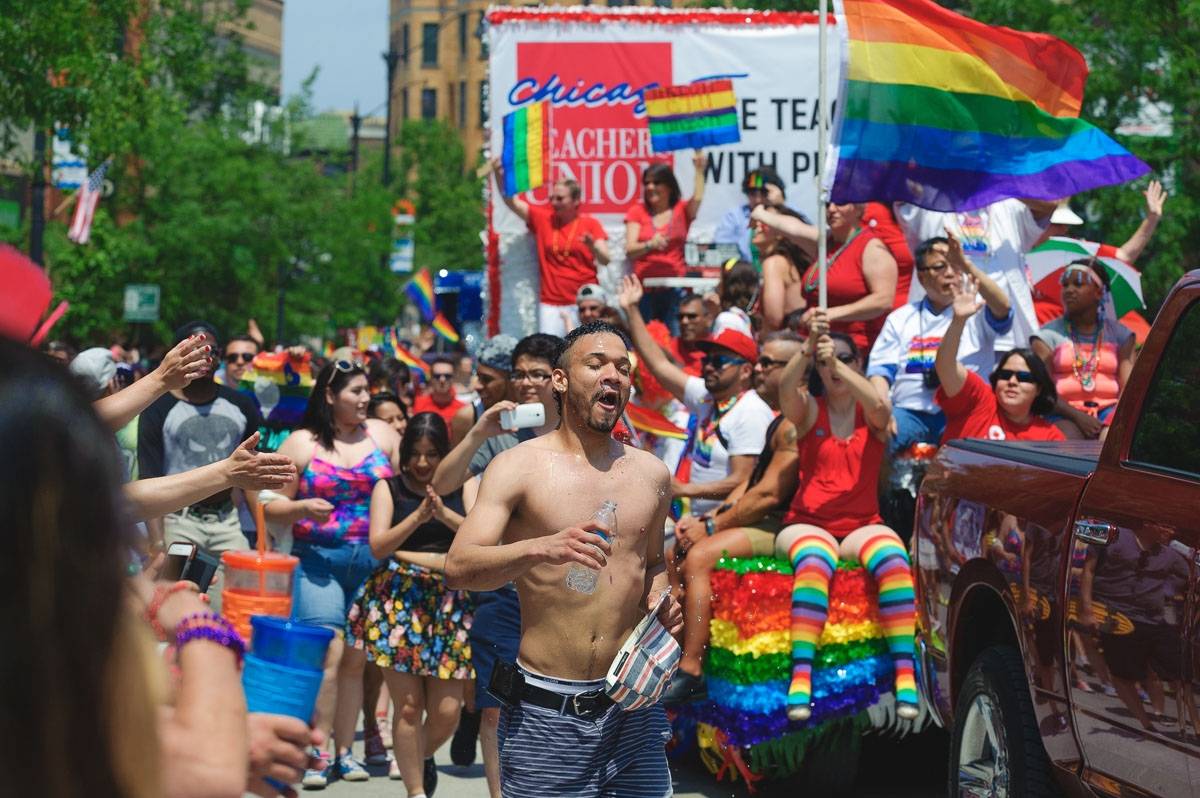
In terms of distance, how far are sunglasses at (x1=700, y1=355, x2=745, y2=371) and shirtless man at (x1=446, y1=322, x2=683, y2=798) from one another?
339 centimetres

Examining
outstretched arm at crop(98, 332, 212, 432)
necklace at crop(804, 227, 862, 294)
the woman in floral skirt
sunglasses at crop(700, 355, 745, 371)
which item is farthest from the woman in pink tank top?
outstretched arm at crop(98, 332, 212, 432)

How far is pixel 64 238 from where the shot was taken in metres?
35.0

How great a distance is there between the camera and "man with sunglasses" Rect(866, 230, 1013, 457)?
29.1 ft

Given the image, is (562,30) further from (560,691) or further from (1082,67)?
(560,691)

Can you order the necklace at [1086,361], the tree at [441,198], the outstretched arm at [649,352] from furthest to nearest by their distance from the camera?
the tree at [441,198], the outstretched arm at [649,352], the necklace at [1086,361]

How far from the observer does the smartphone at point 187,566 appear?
10.8 ft

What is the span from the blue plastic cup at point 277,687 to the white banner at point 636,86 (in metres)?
12.1

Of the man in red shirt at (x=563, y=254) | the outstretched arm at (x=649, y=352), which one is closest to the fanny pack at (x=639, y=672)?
the outstretched arm at (x=649, y=352)

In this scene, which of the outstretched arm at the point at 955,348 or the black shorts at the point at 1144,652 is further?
the outstretched arm at the point at 955,348

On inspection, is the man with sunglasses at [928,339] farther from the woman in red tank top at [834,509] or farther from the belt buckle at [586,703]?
the belt buckle at [586,703]

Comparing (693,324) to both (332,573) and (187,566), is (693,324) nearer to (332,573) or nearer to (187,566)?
(332,573)

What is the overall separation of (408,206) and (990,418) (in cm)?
4147

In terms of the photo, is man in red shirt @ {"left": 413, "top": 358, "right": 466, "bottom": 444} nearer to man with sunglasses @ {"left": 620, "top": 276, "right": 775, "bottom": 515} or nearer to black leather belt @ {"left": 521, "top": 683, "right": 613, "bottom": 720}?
man with sunglasses @ {"left": 620, "top": 276, "right": 775, "bottom": 515}

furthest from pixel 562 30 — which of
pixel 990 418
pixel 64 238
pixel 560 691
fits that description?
pixel 64 238
